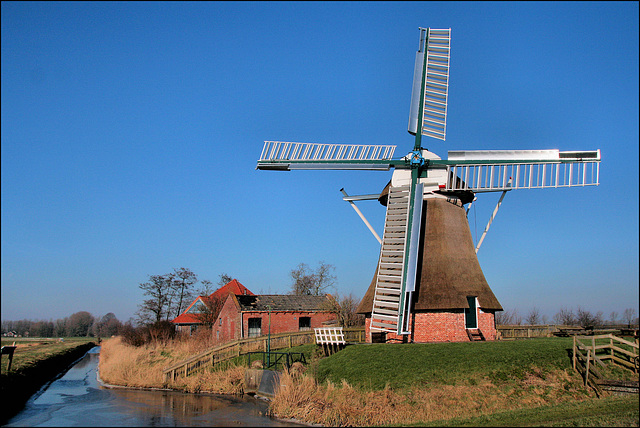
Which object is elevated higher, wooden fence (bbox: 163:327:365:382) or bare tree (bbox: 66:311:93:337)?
wooden fence (bbox: 163:327:365:382)

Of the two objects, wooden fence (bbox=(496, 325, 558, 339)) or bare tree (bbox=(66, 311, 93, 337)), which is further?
bare tree (bbox=(66, 311, 93, 337))

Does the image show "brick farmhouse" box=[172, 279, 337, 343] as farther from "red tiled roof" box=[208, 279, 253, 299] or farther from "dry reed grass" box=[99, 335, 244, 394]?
"red tiled roof" box=[208, 279, 253, 299]

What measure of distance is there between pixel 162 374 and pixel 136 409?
637cm

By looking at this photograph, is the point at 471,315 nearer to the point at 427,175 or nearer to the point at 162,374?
the point at 427,175

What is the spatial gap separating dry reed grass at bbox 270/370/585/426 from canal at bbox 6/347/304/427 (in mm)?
857

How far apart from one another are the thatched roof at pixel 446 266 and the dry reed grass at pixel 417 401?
150 inches

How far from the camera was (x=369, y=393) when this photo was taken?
13547mm

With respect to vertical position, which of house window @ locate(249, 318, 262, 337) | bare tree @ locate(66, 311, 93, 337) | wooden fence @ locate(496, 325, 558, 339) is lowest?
bare tree @ locate(66, 311, 93, 337)

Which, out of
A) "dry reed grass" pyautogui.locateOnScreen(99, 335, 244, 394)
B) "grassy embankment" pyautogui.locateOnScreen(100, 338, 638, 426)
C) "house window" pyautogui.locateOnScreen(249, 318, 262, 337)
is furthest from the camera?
"house window" pyautogui.locateOnScreen(249, 318, 262, 337)

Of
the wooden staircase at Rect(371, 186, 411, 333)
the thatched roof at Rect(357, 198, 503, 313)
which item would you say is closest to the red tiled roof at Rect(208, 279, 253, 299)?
the thatched roof at Rect(357, 198, 503, 313)

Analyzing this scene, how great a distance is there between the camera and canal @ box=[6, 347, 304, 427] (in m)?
13.8

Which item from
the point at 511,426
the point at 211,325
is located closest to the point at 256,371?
the point at 511,426

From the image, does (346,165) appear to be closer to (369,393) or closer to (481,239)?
(481,239)

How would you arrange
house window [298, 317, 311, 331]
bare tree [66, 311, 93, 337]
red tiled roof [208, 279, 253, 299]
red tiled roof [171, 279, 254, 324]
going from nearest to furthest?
house window [298, 317, 311, 331] < red tiled roof [171, 279, 254, 324] < red tiled roof [208, 279, 253, 299] < bare tree [66, 311, 93, 337]
